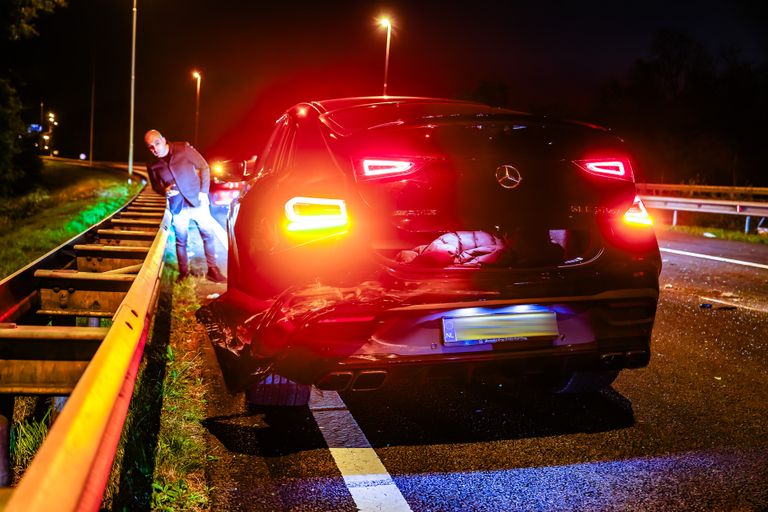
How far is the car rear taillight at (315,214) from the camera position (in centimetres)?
331

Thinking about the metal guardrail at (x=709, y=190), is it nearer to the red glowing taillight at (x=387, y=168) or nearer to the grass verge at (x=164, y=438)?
the grass verge at (x=164, y=438)

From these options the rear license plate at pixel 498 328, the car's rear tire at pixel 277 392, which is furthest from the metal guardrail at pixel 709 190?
the car's rear tire at pixel 277 392

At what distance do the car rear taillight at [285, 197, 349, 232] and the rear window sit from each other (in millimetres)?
411

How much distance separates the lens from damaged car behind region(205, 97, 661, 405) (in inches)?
128

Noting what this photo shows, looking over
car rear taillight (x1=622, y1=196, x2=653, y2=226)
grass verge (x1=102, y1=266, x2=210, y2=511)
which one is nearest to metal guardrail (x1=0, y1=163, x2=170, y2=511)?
grass verge (x1=102, y1=266, x2=210, y2=511)

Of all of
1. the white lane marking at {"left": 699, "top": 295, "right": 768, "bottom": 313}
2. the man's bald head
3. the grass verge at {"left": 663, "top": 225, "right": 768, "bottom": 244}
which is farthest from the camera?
the grass verge at {"left": 663, "top": 225, "right": 768, "bottom": 244}

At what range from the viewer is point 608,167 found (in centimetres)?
365

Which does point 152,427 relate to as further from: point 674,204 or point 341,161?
point 674,204

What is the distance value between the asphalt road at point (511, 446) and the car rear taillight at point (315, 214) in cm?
114

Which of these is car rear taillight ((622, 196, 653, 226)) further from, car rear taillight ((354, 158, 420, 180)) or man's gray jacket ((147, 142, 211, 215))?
man's gray jacket ((147, 142, 211, 215))

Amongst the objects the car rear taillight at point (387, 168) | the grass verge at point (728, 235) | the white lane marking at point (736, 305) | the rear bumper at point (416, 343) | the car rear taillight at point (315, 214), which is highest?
the car rear taillight at point (387, 168)

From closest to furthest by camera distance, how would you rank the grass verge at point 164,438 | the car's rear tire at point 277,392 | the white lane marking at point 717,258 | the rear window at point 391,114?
the grass verge at point 164,438 → the rear window at point 391,114 → the car's rear tire at point 277,392 → the white lane marking at point 717,258

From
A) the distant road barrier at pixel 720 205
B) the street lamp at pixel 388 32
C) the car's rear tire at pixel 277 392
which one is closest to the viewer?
the car's rear tire at pixel 277 392

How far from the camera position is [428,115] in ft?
12.0
